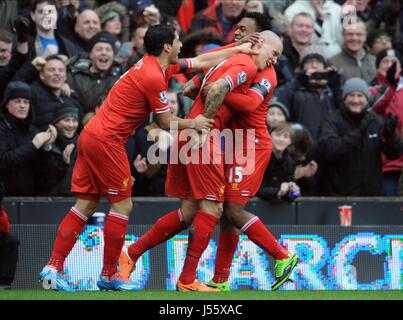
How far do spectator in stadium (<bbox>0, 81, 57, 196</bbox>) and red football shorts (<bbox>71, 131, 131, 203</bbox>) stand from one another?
2188 mm

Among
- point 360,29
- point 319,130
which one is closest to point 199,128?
point 319,130

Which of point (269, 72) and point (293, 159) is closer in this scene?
point (269, 72)

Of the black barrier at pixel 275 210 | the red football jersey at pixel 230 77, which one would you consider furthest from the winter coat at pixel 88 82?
the red football jersey at pixel 230 77

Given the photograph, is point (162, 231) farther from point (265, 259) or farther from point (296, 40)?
point (296, 40)

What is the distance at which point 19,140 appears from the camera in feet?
41.6

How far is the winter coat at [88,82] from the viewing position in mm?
13820

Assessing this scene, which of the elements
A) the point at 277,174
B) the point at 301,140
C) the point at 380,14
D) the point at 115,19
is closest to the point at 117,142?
the point at 277,174

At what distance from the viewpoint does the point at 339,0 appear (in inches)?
661

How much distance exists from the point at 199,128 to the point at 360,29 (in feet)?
19.1

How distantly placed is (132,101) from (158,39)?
626 mm
